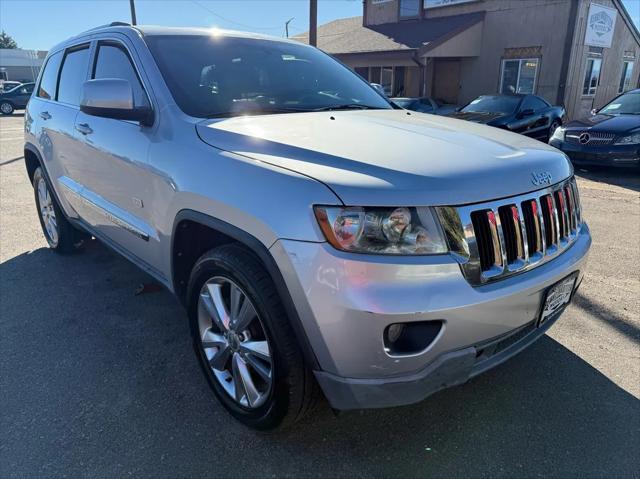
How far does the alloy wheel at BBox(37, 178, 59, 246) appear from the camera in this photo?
4.62 m

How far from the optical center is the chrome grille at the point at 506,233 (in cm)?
183

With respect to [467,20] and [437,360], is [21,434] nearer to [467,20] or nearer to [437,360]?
[437,360]

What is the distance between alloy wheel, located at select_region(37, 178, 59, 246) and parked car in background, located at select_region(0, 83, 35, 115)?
83.1 feet

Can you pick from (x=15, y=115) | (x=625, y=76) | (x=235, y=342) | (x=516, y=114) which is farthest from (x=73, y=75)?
(x=15, y=115)

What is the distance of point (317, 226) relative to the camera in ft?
5.82

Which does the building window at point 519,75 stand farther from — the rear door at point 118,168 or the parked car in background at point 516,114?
the rear door at point 118,168

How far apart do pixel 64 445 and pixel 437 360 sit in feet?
5.74

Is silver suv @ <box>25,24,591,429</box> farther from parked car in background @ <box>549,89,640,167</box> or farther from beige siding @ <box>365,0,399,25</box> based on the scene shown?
beige siding @ <box>365,0,399,25</box>

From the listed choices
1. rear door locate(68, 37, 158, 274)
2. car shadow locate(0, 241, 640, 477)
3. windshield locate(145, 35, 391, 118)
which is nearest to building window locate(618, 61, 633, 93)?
windshield locate(145, 35, 391, 118)

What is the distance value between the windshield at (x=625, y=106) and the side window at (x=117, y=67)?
946 cm

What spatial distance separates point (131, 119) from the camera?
2.64 metres

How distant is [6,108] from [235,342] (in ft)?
95.9

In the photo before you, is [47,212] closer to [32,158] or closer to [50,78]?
[32,158]

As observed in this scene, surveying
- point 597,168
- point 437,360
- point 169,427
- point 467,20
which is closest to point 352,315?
point 437,360
